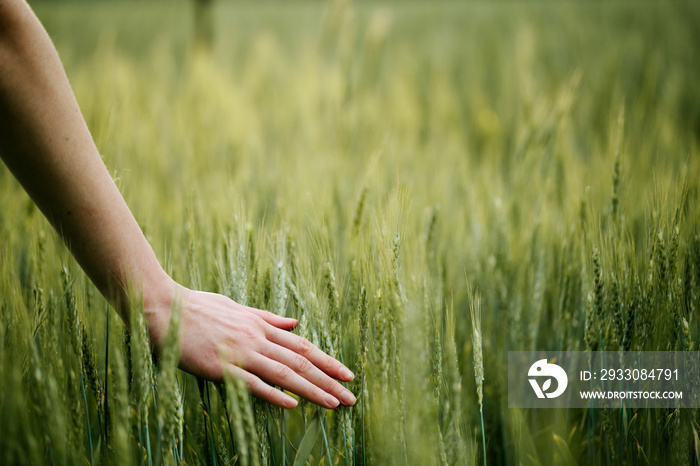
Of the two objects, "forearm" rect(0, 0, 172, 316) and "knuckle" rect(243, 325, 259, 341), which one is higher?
"forearm" rect(0, 0, 172, 316)

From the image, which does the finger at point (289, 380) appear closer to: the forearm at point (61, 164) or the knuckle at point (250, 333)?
the knuckle at point (250, 333)

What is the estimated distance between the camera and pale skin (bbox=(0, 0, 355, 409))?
630 mm

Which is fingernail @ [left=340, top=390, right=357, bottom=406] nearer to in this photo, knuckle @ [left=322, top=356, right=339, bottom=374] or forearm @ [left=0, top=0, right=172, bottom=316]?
knuckle @ [left=322, top=356, right=339, bottom=374]

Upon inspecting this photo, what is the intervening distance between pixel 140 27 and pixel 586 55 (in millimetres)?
5860

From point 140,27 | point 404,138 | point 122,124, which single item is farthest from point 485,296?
point 140,27

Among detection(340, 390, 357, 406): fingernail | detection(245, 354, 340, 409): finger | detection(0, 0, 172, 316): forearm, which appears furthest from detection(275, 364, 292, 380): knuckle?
detection(0, 0, 172, 316): forearm

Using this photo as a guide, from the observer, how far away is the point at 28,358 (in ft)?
2.49

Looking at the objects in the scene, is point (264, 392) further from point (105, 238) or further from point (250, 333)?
point (105, 238)

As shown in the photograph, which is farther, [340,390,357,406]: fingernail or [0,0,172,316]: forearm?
[340,390,357,406]: fingernail

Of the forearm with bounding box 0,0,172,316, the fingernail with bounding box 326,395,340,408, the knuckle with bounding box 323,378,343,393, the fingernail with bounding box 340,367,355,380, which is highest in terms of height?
the forearm with bounding box 0,0,172,316

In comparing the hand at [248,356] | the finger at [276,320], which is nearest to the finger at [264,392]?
the hand at [248,356]

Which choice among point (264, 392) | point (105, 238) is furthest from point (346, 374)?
point (105, 238)

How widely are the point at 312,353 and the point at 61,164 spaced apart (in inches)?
20.7

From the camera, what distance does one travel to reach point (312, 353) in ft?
2.50
